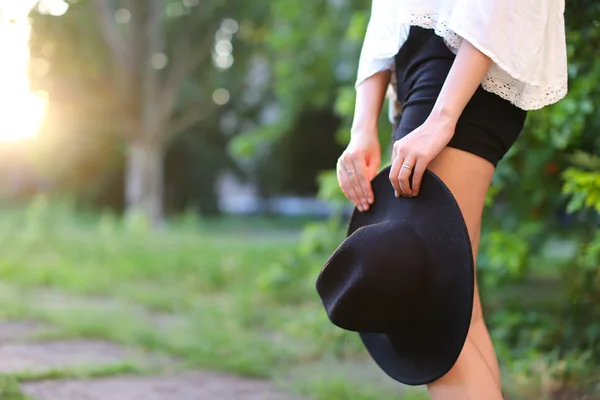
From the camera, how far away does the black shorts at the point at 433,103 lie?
4.01 feet

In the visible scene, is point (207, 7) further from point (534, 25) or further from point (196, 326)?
point (534, 25)

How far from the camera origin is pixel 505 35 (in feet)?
3.88

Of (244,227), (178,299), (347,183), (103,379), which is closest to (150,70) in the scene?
(244,227)

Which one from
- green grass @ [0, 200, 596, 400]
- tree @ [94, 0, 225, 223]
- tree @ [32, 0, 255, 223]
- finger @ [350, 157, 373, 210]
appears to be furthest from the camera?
tree @ [94, 0, 225, 223]

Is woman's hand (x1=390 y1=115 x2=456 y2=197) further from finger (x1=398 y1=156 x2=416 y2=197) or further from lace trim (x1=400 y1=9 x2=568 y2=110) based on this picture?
lace trim (x1=400 y1=9 x2=568 y2=110)

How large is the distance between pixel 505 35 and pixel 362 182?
379 mm

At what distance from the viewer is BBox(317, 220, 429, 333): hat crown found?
117 cm

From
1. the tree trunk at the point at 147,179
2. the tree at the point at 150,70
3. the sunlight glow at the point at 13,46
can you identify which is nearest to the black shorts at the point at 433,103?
the sunlight glow at the point at 13,46

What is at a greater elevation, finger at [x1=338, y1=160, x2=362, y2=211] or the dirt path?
finger at [x1=338, y1=160, x2=362, y2=211]

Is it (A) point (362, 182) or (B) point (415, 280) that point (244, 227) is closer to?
(A) point (362, 182)

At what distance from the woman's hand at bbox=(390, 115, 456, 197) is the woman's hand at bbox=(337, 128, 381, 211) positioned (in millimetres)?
129

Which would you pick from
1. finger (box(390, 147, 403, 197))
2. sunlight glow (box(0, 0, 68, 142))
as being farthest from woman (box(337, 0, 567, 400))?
sunlight glow (box(0, 0, 68, 142))

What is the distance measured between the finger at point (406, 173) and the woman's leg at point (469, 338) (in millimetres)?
49

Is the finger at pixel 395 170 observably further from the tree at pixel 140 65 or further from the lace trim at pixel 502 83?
the tree at pixel 140 65
